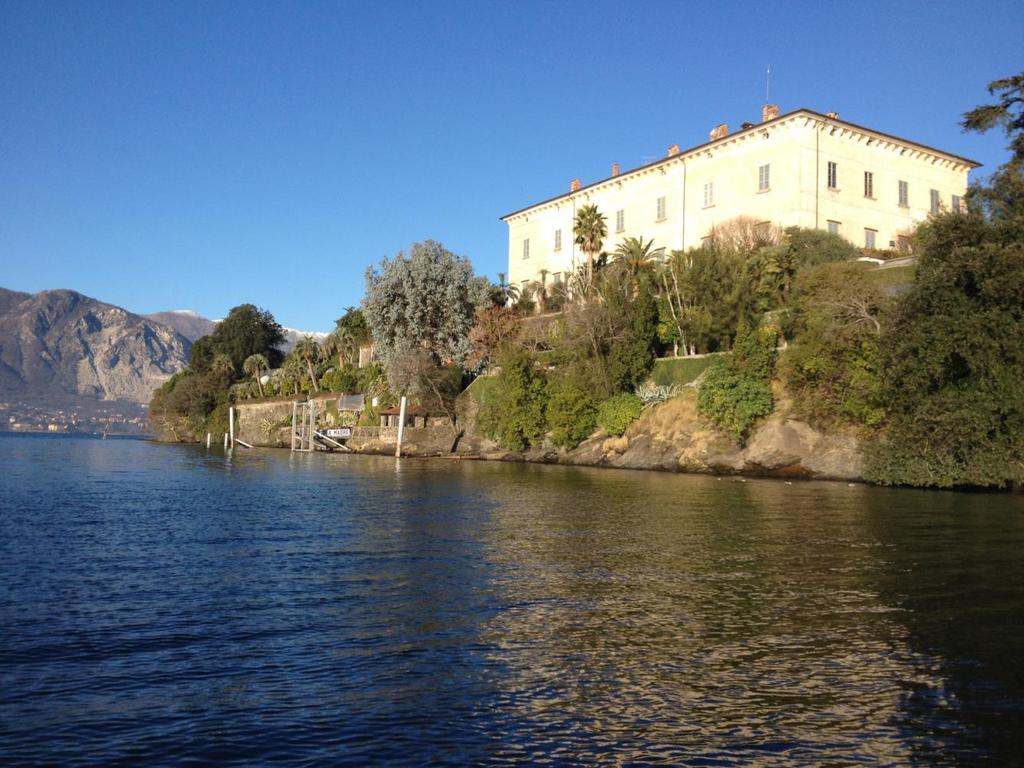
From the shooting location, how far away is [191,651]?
Answer: 9.03 meters

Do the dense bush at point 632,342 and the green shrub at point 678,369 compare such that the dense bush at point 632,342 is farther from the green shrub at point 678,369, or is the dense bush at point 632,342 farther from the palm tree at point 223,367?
the palm tree at point 223,367

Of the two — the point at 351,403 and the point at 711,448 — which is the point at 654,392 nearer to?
the point at 711,448

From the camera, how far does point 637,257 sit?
55.8 meters

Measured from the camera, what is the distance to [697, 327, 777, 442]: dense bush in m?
42.3

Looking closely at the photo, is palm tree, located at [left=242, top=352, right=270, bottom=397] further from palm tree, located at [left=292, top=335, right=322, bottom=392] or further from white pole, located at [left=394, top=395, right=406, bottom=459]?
white pole, located at [left=394, top=395, right=406, bottom=459]

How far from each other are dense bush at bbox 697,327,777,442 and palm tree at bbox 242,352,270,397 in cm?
6711

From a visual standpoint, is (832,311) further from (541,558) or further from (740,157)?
(541,558)

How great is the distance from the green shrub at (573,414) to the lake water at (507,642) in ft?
104

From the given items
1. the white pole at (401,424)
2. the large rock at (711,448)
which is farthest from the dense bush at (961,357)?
the white pole at (401,424)

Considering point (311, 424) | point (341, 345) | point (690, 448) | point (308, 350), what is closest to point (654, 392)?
point (690, 448)

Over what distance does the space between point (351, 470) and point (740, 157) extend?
30728 millimetres

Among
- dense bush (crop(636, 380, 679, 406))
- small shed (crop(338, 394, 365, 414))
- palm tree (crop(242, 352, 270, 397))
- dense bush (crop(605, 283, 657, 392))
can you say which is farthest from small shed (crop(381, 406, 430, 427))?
palm tree (crop(242, 352, 270, 397))

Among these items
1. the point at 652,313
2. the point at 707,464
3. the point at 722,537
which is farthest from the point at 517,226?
the point at 722,537

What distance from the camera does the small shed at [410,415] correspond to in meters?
66.4
